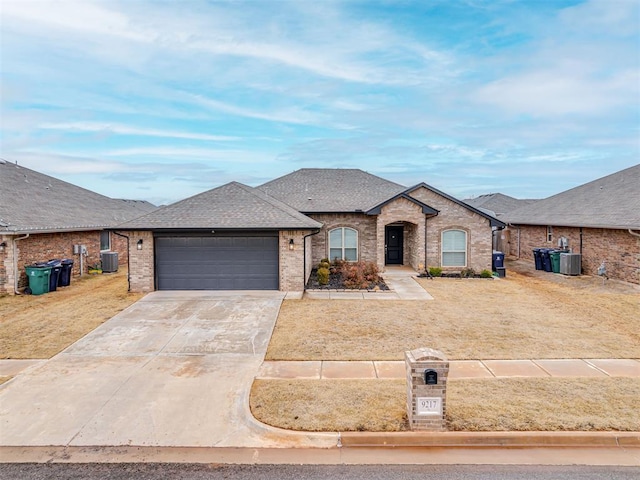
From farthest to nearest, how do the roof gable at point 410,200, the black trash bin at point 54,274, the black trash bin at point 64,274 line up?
the roof gable at point 410,200, the black trash bin at point 64,274, the black trash bin at point 54,274

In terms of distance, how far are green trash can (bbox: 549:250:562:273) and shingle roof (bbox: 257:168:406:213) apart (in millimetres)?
7889

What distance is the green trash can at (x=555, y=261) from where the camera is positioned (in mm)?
18047

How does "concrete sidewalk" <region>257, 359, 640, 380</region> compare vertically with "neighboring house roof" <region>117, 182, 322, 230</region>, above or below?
below

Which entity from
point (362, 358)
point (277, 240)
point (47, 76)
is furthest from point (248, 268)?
point (47, 76)

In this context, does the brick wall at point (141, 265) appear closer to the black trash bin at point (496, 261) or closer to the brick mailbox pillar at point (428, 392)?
the brick mailbox pillar at point (428, 392)

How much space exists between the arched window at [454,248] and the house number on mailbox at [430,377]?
13924mm

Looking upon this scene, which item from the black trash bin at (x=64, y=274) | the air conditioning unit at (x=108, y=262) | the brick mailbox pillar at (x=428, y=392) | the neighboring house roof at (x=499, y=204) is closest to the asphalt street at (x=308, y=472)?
→ the brick mailbox pillar at (x=428, y=392)

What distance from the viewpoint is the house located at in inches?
551

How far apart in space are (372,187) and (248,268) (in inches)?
405

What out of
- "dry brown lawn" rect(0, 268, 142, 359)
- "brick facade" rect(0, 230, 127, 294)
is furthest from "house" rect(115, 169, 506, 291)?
"brick facade" rect(0, 230, 127, 294)

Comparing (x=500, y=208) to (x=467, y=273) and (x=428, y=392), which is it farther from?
(x=428, y=392)

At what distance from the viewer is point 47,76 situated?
15000 mm

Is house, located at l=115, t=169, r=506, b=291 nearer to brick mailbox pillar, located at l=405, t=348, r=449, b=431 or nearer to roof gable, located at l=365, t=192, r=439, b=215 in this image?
roof gable, located at l=365, t=192, r=439, b=215

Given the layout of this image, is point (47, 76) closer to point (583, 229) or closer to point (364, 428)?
point (364, 428)
